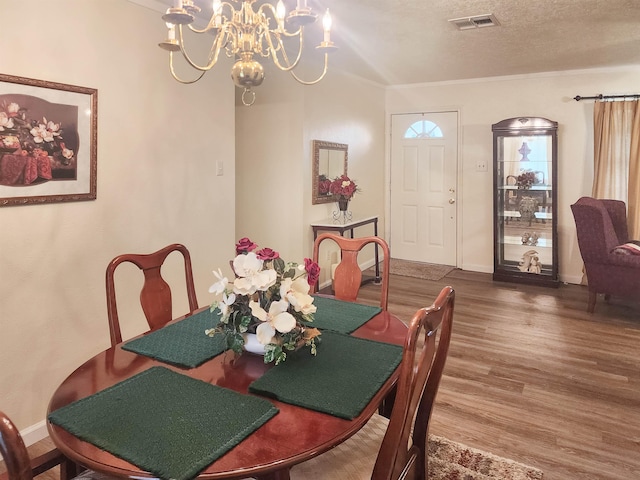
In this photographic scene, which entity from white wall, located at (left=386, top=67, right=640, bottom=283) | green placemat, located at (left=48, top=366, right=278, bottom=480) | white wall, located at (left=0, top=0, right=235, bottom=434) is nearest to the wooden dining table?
green placemat, located at (left=48, top=366, right=278, bottom=480)

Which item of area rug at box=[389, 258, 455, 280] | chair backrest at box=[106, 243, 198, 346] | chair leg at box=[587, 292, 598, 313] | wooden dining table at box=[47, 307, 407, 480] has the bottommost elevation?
chair leg at box=[587, 292, 598, 313]

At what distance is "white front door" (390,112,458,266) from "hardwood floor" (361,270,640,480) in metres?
1.65

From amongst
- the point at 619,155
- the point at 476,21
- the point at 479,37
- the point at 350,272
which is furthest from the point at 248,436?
the point at 619,155

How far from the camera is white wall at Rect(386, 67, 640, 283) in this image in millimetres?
5270

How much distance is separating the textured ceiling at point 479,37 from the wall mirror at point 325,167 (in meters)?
0.88

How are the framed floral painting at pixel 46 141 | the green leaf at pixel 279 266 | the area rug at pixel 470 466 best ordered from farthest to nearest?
the framed floral painting at pixel 46 141 < the area rug at pixel 470 466 < the green leaf at pixel 279 266

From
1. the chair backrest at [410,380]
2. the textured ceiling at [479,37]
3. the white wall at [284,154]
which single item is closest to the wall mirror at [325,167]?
the white wall at [284,154]

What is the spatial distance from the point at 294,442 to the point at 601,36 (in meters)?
4.28

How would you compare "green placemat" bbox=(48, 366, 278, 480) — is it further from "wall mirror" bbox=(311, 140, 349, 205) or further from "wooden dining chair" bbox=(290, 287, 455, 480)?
"wall mirror" bbox=(311, 140, 349, 205)

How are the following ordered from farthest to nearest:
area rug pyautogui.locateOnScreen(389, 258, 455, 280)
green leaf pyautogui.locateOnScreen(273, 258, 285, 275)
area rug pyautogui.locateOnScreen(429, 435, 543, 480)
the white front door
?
the white front door, area rug pyautogui.locateOnScreen(389, 258, 455, 280), area rug pyautogui.locateOnScreen(429, 435, 543, 480), green leaf pyautogui.locateOnScreen(273, 258, 285, 275)

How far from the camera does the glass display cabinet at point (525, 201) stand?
5.29 meters

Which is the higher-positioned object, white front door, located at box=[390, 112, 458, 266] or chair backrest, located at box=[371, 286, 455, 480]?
white front door, located at box=[390, 112, 458, 266]

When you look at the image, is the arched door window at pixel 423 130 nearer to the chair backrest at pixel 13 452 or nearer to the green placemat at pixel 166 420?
the green placemat at pixel 166 420

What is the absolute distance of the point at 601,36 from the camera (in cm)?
388
